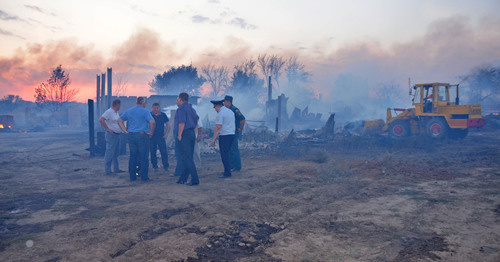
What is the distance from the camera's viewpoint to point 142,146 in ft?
21.0

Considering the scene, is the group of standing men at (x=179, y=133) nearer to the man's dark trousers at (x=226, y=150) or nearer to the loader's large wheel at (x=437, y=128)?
the man's dark trousers at (x=226, y=150)

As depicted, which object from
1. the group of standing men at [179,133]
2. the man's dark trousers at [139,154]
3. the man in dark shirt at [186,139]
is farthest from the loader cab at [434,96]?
the man's dark trousers at [139,154]

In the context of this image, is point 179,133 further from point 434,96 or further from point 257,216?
point 434,96

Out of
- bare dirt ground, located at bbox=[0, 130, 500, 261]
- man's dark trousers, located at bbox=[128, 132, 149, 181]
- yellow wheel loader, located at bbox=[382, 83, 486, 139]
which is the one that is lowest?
bare dirt ground, located at bbox=[0, 130, 500, 261]

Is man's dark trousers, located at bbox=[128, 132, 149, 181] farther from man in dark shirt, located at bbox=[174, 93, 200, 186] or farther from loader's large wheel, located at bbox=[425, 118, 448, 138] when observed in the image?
loader's large wheel, located at bbox=[425, 118, 448, 138]

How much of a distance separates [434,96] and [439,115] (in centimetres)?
95

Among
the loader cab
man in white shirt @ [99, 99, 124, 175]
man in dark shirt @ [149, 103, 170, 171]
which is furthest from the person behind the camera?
the loader cab

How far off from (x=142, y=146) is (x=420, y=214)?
17.4 feet

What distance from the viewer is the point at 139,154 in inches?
253

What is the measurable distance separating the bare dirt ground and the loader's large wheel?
754 centimetres

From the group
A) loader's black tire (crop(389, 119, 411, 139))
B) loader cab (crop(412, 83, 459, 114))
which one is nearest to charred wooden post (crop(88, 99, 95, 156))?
loader's black tire (crop(389, 119, 411, 139))

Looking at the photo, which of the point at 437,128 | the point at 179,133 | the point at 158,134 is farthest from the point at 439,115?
the point at 179,133

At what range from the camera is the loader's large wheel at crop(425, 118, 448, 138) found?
14.1 m

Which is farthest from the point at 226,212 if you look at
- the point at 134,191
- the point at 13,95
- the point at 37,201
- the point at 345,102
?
the point at 13,95
